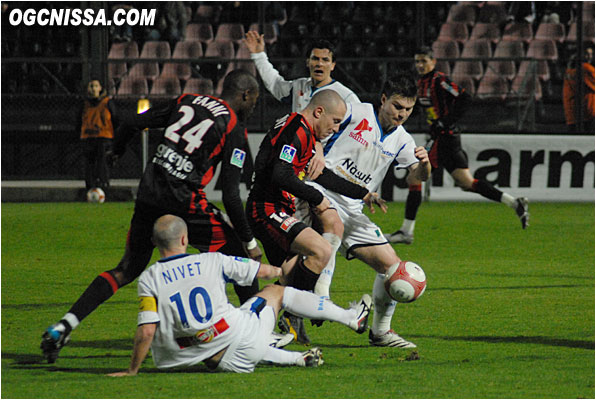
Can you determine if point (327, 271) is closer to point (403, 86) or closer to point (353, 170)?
point (353, 170)

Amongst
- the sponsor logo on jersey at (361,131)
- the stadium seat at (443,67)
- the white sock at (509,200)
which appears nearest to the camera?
the sponsor logo on jersey at (361,131)

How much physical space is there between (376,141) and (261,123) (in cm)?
1048

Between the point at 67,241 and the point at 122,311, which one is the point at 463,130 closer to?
the point at 67,241

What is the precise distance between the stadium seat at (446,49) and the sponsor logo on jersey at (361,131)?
1253 cm

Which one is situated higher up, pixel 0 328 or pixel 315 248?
pixel 315 248

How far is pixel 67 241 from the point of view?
1170 cm

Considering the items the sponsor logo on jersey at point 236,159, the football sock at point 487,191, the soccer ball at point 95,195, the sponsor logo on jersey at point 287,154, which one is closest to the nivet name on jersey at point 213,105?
the sponsor logo on jersey at point 236,159

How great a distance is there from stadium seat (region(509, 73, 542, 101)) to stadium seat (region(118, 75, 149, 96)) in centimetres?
650

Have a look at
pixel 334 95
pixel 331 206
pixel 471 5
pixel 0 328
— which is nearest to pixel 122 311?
pixel 0 328

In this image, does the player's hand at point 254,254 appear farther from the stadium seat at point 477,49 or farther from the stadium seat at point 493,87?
the stadium seat at point 477,49

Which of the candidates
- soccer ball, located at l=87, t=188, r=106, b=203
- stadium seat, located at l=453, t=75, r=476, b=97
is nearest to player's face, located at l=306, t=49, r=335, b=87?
soccer ball, located at l=87, t=188, r=106, b=203

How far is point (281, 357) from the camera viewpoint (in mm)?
5539

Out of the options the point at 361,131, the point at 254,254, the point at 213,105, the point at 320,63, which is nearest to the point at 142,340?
the point at 254,254

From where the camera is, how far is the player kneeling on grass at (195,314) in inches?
205
